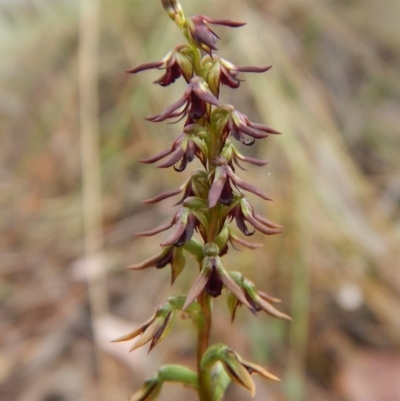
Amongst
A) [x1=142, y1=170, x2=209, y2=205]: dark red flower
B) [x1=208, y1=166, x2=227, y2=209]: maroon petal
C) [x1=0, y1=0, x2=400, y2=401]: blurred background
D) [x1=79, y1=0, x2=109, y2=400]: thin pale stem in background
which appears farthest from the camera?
[x1=79, y1=0, x2=109, y2=400]: thin pale stem in background

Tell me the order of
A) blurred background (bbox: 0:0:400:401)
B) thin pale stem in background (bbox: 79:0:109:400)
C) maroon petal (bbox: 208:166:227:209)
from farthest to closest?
thin pale stem in background (bbox: 79:0:109:400), blurred background (bbox: 0:0:400:401), maroon petal (bbox: 208:166:227:209)

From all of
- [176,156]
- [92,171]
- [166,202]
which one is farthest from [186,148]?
[92,171]

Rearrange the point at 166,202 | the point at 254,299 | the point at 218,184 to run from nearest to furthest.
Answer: the point at 218,184 → the point at 254,299 → the point at 166,202

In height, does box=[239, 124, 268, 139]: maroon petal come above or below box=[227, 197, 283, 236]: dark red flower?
above

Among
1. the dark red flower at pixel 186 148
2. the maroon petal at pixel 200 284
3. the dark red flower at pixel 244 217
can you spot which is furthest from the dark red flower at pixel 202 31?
the maroon petal at pixel 200 284

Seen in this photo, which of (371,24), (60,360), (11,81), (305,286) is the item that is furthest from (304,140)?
(11,81)

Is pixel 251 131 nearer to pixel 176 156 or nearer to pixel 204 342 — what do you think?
pixel 176 156

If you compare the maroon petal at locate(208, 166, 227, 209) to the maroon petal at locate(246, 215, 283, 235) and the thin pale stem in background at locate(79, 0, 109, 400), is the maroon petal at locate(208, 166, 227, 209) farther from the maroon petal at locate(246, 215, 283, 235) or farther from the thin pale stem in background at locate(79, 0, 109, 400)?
the thin pale stem in background at locate(79, 0, 109, 400)

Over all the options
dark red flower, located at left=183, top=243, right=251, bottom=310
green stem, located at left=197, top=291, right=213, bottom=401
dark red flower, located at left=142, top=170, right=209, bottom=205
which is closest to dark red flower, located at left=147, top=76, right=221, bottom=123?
dark red flower, located at left=142, top=170, right=209, bottom=205

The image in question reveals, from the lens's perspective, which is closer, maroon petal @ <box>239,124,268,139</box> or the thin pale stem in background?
maroon petal @ <box>239,124,268,139</box>
